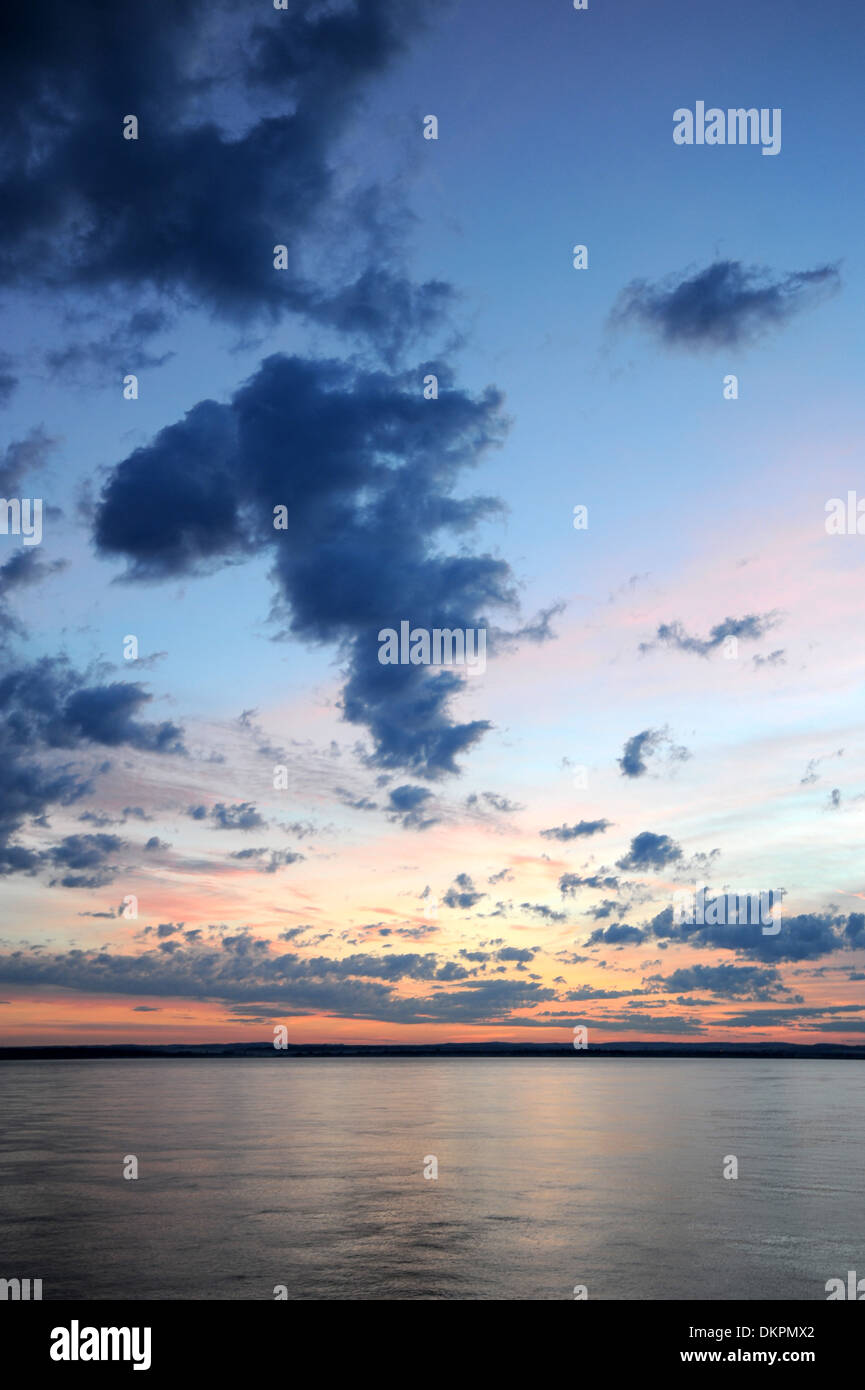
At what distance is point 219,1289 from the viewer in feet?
82.4

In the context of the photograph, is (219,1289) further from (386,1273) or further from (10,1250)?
(10,1250)

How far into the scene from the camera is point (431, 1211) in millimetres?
35812

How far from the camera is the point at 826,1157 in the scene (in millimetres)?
53094

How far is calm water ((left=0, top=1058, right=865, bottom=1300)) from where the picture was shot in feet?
86.5

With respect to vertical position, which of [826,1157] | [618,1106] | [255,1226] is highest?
[255,1226]

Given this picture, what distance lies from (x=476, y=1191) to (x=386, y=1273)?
1529cm

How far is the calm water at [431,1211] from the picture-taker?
26.4 metres

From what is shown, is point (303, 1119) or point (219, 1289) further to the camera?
point (303, 1119)
